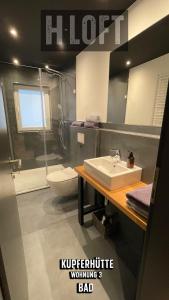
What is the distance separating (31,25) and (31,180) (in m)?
2.53

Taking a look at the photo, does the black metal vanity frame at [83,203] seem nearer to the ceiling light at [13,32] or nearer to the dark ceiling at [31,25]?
the dark ceiling at [31,25]

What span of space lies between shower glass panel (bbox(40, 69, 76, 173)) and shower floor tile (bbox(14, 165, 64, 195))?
19 centimetres

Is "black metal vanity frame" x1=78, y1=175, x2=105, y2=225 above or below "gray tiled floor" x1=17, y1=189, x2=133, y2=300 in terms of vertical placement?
above

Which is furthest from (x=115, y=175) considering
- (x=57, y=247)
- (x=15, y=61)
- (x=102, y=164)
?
(x=15, y=61)

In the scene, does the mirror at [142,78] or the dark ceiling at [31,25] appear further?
the dark ceiling at [31,25]

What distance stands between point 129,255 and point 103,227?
1.15 ft

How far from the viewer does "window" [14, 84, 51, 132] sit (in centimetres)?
310

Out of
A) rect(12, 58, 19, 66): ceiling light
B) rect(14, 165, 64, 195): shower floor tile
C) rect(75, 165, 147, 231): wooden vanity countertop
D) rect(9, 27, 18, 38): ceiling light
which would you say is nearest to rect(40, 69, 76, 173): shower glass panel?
rect(14, 165, 64, 195): shower floor tile

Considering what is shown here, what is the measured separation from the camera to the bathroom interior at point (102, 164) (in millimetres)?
1160

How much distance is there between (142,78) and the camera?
4.26 ft

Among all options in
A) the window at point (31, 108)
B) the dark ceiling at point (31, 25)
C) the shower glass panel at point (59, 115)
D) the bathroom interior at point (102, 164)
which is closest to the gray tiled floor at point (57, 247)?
the bathroom interior at point (102, 164)

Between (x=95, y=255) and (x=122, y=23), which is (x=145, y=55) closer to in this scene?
(x=122, y=23)

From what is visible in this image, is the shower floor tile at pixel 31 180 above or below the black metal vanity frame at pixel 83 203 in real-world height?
below

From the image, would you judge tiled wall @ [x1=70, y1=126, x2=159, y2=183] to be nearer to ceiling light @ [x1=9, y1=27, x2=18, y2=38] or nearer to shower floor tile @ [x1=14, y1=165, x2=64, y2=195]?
shower floor tile @ [x1=14, y1=165, x2=64, y2=195]
